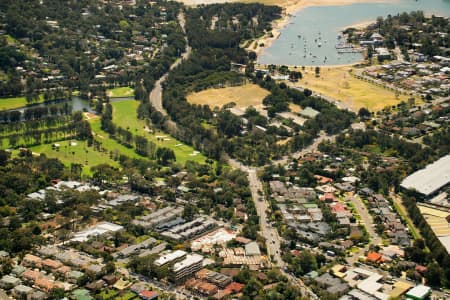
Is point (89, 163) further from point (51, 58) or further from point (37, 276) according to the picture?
point (51, 58)

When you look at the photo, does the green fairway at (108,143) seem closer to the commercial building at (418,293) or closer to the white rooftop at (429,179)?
the white rooftop at (429,179)

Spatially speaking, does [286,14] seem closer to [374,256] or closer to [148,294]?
[374,256]

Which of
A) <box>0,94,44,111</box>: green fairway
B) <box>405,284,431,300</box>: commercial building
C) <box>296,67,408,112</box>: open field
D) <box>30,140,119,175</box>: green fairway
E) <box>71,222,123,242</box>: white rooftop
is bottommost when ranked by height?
<box>405,284,431,300</box>: commercial building

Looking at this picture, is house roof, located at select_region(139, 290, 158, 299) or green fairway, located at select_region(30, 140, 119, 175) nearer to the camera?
house roof, located at select_region(139, 290, 158, 299)

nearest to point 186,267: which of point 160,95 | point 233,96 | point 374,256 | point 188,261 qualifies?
point 188,261

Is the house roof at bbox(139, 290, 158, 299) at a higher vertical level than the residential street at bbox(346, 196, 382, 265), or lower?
lower

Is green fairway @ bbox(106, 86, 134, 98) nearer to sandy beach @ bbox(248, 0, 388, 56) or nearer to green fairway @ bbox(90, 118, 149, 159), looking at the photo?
green fairway @ bbox(90, 118, 149, 159)

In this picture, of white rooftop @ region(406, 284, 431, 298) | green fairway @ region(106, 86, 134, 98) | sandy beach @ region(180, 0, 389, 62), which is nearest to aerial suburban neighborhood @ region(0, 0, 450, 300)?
white rooftop @ region(406, 284, 431, 298)
